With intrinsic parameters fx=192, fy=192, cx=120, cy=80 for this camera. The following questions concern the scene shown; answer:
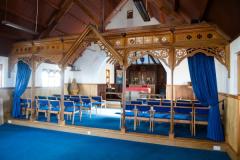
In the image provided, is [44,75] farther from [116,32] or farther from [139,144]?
[139,144]

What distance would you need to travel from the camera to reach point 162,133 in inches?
224

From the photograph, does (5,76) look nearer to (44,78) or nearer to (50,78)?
(44,78)

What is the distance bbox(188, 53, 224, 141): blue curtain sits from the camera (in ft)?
16.1

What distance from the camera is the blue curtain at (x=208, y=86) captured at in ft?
16.1

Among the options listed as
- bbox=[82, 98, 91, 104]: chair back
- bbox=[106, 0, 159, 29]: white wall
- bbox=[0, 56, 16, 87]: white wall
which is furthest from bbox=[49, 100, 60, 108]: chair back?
bbox=[106, 0, 159, 29]: white wall

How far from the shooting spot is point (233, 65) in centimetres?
445

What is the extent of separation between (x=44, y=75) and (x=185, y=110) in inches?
292

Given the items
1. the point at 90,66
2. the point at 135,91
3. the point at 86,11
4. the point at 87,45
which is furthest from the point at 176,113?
the point at 90,66

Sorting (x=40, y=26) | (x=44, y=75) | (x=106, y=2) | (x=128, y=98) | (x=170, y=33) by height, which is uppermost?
(x=106, y=2)

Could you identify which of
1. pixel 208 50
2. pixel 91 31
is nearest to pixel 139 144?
pixel 208 50

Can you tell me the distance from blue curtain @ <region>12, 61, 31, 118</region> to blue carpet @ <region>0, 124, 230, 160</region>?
1758 mm

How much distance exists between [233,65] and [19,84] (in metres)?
7.31

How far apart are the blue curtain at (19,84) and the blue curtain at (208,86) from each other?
6123mm

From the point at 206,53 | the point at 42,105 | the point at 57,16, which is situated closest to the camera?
the point at 206,53
